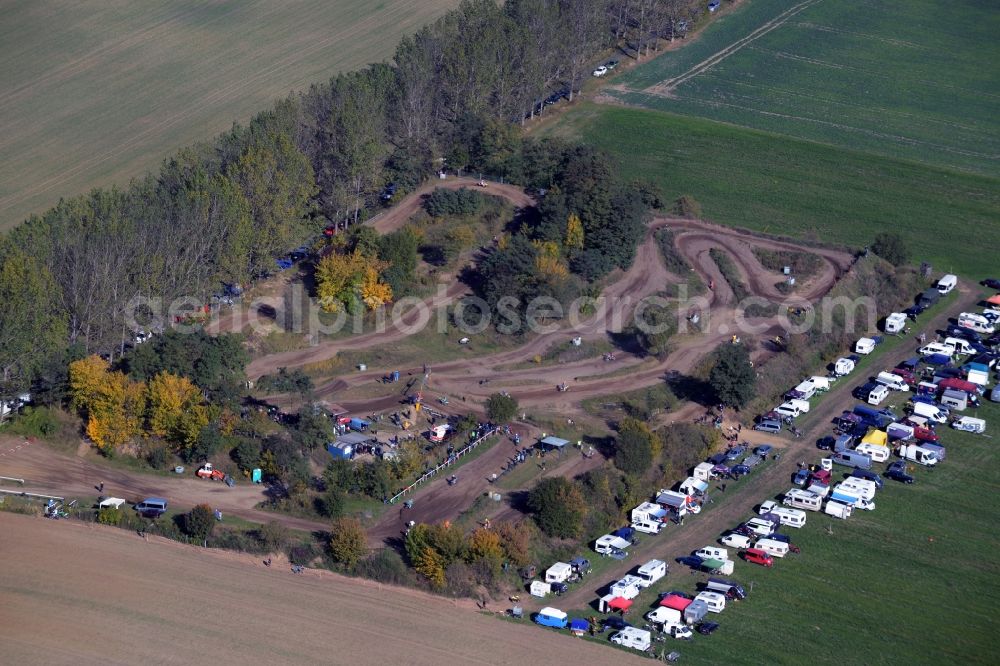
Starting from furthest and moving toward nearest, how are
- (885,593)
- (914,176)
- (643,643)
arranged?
(914,176) → (885,593) → (643,643)

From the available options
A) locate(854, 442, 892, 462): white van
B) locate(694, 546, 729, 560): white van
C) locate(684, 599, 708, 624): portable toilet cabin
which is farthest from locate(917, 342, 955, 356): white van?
locate(684, 599, 708, 624): portable toilet cabin

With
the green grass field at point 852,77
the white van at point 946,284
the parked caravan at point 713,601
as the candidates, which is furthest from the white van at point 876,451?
the green grass field at point 852,77

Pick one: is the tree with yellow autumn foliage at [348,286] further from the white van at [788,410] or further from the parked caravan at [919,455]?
the parked caravan at [919,455]

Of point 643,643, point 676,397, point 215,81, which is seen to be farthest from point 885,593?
point 215,81

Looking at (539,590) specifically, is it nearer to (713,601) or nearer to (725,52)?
(713,601)

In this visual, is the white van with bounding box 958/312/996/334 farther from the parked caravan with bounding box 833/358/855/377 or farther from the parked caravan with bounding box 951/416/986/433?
the parked caravan with bounding box 951/416/986/433

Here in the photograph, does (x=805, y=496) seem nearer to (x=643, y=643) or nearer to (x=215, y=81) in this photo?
(x=643, y=643)
